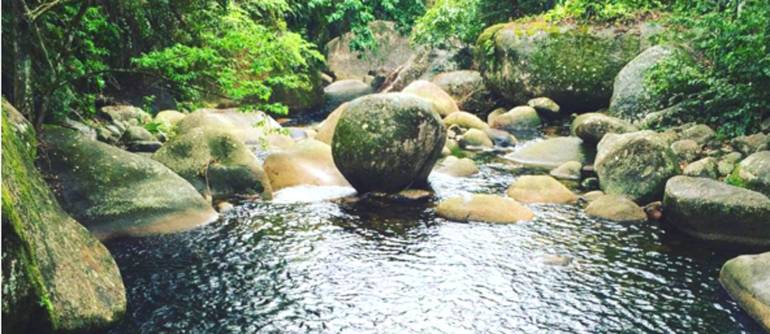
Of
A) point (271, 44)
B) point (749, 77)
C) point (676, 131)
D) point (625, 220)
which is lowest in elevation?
point (625, 220)

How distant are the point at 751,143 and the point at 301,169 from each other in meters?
8.12

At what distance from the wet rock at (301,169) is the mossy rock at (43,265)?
18.8 ft

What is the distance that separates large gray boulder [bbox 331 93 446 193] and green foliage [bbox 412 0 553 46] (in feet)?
46.3

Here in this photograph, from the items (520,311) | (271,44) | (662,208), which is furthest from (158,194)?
(662,208)

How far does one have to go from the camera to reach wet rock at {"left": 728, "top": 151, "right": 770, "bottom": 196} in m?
8.99

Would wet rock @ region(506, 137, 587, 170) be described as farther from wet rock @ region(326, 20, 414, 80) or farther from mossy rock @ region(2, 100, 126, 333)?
wet rock @ region(326, 20, 414, 80)

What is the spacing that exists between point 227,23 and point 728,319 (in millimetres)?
8336

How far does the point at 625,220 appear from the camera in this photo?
9.91 meters

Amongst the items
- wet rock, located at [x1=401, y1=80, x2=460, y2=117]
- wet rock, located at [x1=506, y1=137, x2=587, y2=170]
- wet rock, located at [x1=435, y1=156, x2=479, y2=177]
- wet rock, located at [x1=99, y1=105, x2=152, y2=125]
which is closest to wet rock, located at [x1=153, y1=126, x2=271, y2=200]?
wet rock, located at [x1=99, y1=105, x2=152, y2=125]

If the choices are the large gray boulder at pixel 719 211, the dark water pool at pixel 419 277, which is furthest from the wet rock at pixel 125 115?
the large gray boulder at pixel 719 211

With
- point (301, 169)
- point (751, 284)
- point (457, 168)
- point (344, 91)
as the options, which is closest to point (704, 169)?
point (751, 284)

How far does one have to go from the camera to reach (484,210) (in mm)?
10039

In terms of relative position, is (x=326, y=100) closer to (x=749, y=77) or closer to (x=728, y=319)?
(x=749, y=77)

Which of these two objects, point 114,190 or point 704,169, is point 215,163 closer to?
point 114,190
